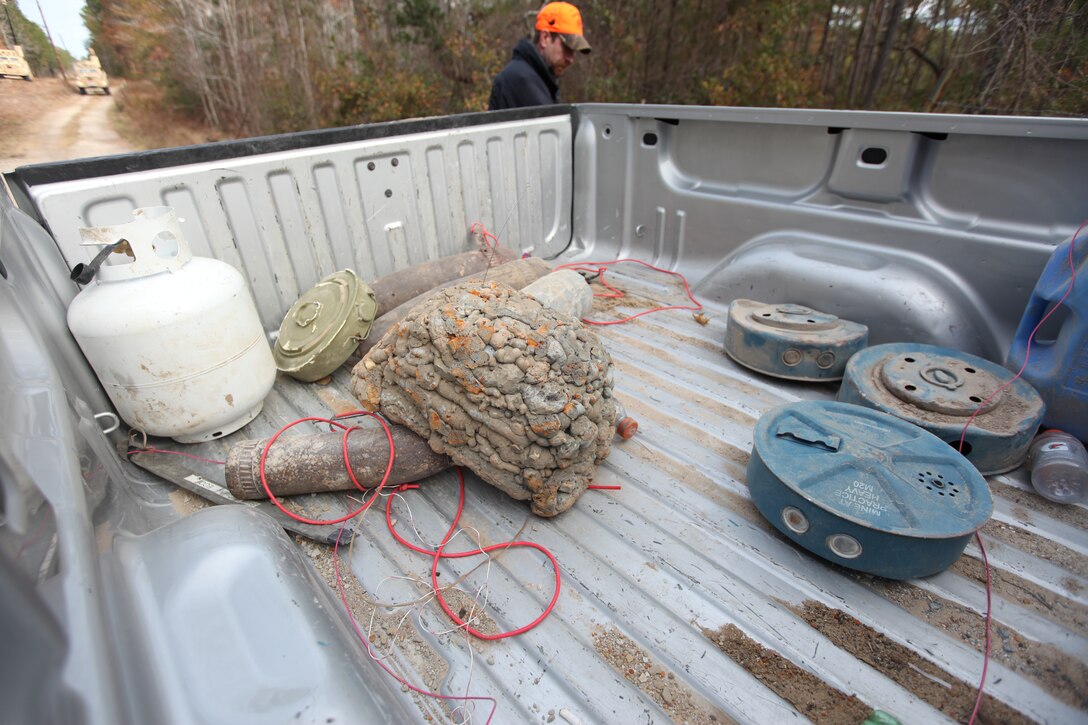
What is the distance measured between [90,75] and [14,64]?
80 centimetres

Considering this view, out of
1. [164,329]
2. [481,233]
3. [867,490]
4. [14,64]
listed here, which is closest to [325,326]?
[164,329]

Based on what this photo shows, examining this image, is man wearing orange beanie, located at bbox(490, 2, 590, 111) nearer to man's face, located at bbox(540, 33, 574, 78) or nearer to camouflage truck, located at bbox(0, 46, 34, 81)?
man's face, located at bbox(540, 33, 574, 78)

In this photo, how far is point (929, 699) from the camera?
4.29ft

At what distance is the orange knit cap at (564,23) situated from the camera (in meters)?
3.82

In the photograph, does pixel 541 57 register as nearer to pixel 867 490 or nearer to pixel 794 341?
pixel 794 341

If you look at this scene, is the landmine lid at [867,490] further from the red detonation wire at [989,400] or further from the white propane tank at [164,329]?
the white propane tank at [164,329]

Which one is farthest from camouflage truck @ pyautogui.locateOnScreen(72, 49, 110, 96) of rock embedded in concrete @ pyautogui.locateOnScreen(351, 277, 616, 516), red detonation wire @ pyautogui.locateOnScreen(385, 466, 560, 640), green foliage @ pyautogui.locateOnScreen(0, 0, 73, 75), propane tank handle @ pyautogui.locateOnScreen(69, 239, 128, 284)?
red detonation wire @ pyautogui.locateOnScreen(385, 466, 560, 640)

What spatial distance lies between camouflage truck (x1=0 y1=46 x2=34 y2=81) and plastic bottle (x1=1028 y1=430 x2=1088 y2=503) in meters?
3.51

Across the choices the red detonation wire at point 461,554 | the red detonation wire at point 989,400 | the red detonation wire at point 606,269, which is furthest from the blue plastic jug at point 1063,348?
the red detonation wire at point 461,554

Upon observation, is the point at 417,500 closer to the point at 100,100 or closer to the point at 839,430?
the point at 839,430

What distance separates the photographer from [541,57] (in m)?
3.94

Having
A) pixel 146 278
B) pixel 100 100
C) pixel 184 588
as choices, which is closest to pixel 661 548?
pixel 184 588

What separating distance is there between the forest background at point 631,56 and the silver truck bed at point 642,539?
3496 millimetres

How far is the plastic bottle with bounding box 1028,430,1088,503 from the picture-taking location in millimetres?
1781
